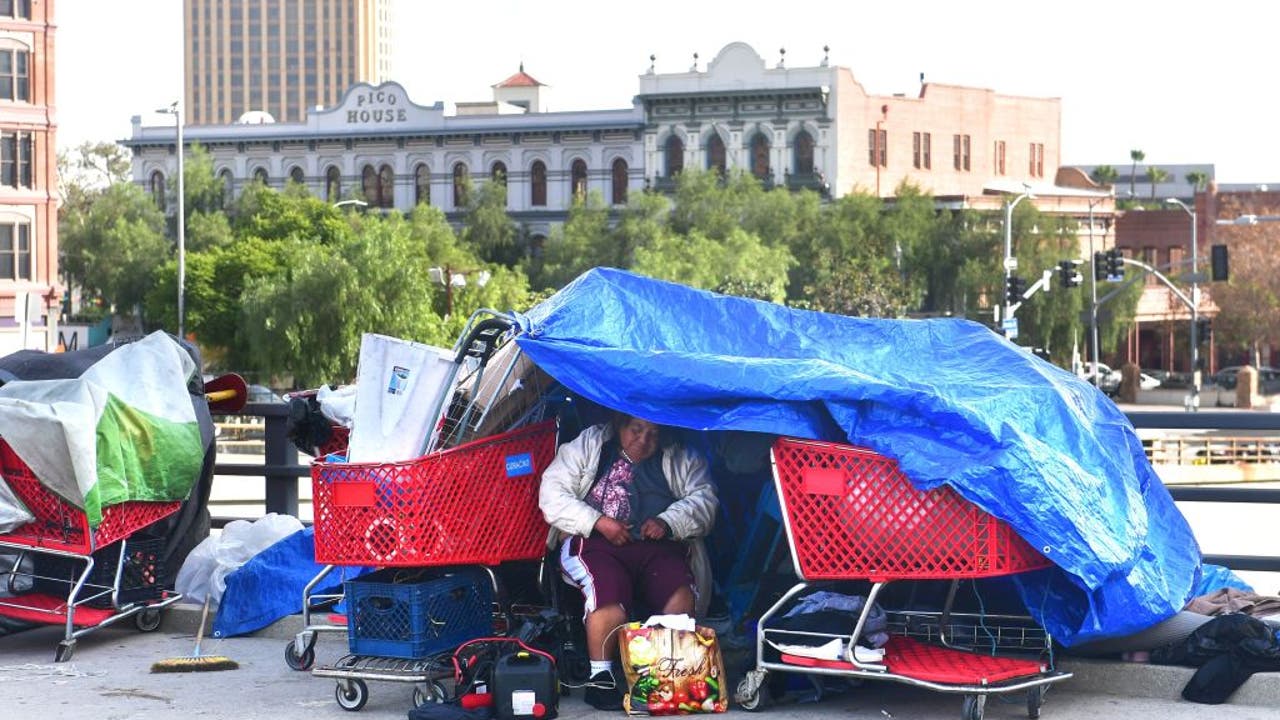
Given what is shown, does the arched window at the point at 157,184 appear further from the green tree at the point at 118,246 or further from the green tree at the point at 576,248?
the green tree at the point at 576,248

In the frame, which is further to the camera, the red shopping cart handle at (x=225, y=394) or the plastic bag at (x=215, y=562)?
the red shopping cart handle at (x=225, y=394)

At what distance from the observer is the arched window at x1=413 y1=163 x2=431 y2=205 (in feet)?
311

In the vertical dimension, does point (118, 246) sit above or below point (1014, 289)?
above

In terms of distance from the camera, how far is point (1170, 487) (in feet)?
31.9

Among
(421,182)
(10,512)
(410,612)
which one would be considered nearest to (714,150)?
(421,182)

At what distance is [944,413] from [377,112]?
90254mm

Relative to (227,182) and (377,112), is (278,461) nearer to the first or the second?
(377,112)

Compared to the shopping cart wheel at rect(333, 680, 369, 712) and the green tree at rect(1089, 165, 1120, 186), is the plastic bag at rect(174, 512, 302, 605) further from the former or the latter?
the green tree at rect(1089, 165, 1120, 186)

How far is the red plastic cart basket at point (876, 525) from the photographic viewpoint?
25.8ft

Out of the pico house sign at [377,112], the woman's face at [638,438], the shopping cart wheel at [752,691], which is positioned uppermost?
the pico house sign at [377,112]

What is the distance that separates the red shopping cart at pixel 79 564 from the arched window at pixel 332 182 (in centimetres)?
8645

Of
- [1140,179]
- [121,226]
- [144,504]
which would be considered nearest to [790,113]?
[121,226]

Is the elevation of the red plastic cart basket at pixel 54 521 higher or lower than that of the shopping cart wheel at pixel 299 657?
higher

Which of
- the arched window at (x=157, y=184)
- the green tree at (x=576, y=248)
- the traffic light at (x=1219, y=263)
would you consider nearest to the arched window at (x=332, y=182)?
the arched window at (x=157, y=184)
